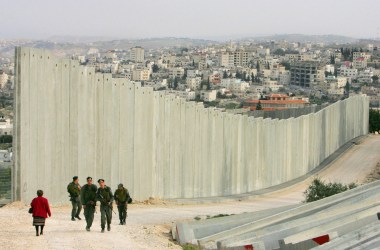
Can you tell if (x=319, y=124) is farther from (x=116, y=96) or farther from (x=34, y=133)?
(x=34, y=133)

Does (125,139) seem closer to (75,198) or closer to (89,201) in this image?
(75,198)

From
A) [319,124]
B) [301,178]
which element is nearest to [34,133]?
[301,178]

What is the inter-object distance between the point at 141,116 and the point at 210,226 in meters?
8.01

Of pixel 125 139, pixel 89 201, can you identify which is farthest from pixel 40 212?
pixel 125 139

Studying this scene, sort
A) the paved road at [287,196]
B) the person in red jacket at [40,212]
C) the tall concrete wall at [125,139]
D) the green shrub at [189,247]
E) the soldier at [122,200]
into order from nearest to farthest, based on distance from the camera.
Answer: the green shrub at [189,247], the person in red jacket at [40,212], the soldier at [122,200], the tall concrete wall at [125,139], the paved road at [287,196]

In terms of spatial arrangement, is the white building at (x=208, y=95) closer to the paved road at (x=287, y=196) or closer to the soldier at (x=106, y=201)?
the paved road at (x=287, y=196)

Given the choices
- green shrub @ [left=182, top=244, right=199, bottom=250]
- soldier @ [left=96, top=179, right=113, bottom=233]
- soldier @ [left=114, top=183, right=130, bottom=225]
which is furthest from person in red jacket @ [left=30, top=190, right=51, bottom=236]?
green shrub @ [left=182, top=244, right=199, bottom=250]

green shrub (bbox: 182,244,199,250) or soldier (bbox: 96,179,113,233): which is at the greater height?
soldier (bbox: 96,179,113,233)

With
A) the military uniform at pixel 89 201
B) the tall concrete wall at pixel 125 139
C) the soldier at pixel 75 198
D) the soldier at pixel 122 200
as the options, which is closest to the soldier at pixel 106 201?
the military uniform at pixel 89 201

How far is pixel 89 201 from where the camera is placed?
1518 cm

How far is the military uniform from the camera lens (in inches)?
592

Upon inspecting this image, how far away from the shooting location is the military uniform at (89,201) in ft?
49.3

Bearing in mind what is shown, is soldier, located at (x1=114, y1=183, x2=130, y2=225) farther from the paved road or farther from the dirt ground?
the paved road

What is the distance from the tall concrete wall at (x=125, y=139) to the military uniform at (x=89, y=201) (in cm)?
364
